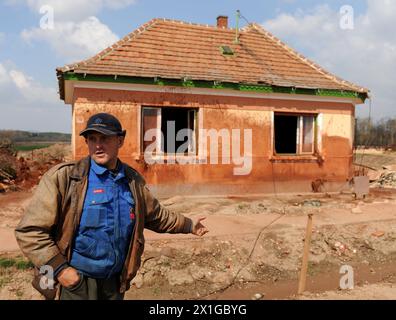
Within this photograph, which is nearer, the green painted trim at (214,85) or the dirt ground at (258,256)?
the dirt ground at (258,256)

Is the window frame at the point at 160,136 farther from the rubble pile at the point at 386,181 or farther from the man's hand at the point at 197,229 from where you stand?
the rubble pile at the point at 386,181

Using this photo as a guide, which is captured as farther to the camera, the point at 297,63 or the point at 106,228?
the point at 297,63

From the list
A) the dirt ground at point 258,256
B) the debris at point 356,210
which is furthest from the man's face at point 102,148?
the debris at point 356,210

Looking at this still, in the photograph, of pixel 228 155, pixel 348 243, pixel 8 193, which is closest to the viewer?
pixel 348 243

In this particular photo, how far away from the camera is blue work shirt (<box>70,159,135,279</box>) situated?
105 inches

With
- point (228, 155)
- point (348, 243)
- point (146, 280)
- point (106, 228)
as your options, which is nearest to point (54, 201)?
point (106, 228)

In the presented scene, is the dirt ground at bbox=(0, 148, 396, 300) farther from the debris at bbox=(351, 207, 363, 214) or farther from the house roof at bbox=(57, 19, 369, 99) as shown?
the house roof at bbox=(57, 19, 369, 99)

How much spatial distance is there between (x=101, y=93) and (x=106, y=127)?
823cm

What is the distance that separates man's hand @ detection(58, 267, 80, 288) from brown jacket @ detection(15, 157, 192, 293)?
7 cm

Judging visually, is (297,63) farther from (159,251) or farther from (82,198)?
(82,198)

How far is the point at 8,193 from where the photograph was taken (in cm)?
1398

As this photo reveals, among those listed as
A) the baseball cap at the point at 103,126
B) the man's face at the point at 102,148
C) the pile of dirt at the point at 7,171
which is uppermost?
the baseball cap at the point at 103,126

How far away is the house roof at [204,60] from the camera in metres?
11.2

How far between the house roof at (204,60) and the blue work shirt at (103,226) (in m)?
8.19
